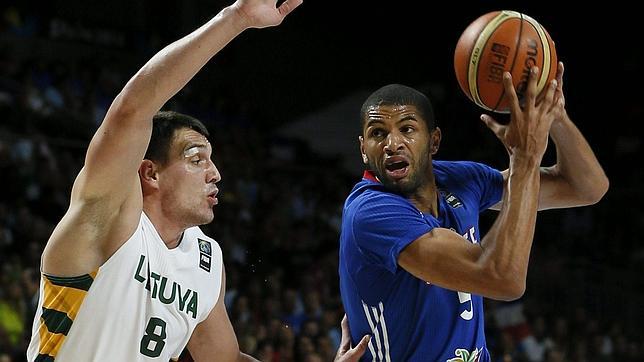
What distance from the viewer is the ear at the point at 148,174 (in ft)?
11.9

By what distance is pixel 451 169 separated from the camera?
4059mm

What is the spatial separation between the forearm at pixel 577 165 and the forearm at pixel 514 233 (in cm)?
73

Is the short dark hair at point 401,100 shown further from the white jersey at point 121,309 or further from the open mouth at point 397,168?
the white jersey at point 121,309

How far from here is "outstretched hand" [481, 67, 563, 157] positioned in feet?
10.9

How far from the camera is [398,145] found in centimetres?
367

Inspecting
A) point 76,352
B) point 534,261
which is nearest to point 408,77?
point 534,261

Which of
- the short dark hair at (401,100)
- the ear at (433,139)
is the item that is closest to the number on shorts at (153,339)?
the short dark hair at (401,100)

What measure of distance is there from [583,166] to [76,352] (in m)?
2.21

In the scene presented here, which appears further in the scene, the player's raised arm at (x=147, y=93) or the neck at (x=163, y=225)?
the neck at (x=163, y=225)

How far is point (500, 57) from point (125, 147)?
54.6 inches

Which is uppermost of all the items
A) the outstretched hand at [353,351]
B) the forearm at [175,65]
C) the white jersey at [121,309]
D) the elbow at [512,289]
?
the forearm at [175,65]

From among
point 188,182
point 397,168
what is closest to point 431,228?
point 397,168

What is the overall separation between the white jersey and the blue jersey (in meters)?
0.66

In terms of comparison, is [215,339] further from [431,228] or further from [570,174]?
[570,174]
